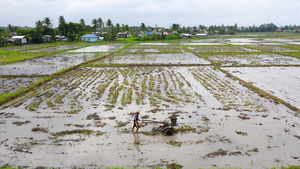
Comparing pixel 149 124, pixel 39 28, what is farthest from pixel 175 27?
pixel 149 124

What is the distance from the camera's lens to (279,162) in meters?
5.80

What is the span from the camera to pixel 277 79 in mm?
14695

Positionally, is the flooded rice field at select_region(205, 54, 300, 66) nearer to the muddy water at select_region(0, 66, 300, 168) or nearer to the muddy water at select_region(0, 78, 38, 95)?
the muddy water at select_region(0, 66, 300, 168)

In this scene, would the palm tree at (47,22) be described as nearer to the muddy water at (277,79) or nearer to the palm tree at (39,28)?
the palm tree at (39,28)

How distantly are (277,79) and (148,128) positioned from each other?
1231cm

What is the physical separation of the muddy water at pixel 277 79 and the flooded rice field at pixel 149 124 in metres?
0.07

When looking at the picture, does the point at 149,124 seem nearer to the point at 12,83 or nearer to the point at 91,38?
the point at 12,83

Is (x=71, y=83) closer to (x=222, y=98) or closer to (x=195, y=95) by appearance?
(x=195, y=95)

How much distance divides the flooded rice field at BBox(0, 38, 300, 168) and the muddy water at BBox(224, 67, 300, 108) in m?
0.07

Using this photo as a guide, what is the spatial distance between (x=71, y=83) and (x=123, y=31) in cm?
5483

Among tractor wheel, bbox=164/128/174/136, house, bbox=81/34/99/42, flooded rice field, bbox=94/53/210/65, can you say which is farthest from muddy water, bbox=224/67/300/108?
house, bbox=81/34/99/42

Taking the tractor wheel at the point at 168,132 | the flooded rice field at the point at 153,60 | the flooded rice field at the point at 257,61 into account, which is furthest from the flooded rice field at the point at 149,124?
the flooded rice field at the point at 153,60

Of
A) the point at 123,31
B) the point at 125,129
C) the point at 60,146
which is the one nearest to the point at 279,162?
the point at 125,129

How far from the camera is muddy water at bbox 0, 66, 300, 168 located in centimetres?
598
